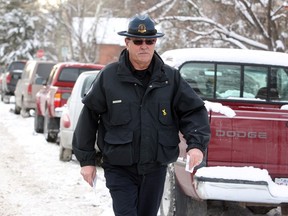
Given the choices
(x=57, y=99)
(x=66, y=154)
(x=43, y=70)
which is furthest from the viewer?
(x=43, y=70)

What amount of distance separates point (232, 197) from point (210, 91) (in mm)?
1751

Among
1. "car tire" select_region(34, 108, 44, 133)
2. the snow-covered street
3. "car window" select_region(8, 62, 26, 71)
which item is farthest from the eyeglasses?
"car window" select_region(8, 62, 26, 71)

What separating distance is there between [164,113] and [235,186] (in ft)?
5.45

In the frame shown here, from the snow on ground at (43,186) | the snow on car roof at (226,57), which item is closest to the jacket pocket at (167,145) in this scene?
the snow on ground at (43,186)

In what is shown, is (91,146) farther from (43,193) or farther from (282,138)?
(43,193)

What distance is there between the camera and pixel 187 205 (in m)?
6.22

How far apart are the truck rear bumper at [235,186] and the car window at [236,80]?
158 centimetres

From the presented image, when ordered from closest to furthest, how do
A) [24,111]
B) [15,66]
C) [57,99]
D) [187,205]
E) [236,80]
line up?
1. [187,205]
2. [236,80]
3. [57,99]
4. [24,111]
5. [15,66]

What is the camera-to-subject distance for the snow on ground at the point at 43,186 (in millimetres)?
7328

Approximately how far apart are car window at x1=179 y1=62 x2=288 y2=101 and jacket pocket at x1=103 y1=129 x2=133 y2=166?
9.49 ft

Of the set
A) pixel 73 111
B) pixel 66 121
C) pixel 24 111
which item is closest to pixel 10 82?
pixel 24 111

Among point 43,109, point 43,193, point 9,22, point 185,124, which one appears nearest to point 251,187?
point 185,124

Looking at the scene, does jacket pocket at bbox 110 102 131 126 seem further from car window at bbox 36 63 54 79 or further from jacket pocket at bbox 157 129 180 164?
car window at bbox 36 63 54 79

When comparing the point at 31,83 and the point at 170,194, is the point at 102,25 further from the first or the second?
the point at 170,194
